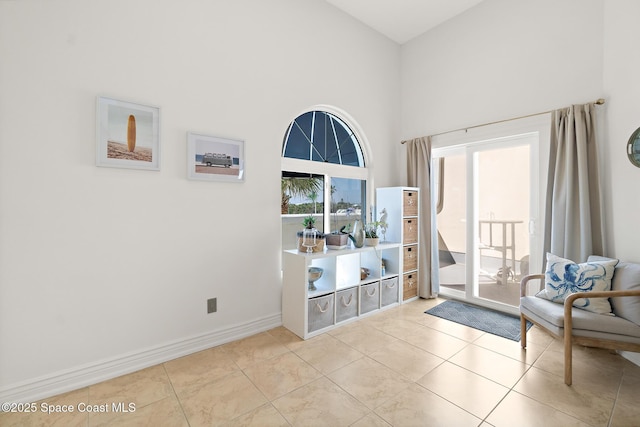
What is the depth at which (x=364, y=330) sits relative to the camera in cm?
278

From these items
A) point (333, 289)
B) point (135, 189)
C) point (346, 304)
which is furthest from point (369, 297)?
point (135, 189)

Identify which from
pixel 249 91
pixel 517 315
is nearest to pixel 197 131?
pixel 249 91

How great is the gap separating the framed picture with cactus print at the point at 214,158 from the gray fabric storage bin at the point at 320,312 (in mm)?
1325

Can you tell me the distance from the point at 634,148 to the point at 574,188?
47cm

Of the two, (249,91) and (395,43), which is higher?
(395,43)

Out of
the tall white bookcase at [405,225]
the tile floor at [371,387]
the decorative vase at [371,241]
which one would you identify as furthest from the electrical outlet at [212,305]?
the tall white bookcase at [405,225]

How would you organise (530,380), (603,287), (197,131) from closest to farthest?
(530,380) < (603,287) < (197,131)

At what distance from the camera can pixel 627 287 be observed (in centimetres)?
203

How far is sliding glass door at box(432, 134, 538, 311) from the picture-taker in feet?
10.1

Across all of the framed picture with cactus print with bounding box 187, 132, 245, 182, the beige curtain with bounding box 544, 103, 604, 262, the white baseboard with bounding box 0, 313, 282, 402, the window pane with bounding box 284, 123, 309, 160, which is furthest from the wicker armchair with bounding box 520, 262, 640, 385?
the framed picture with cactus print with bounding box 187, 132, 245, 182

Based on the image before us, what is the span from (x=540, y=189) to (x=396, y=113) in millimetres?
2023

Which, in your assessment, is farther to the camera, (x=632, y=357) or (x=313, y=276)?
(x=313, y=276)

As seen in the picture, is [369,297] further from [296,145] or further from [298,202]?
[296,145]

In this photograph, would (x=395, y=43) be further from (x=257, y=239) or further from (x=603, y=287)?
(x=603, y=287)
